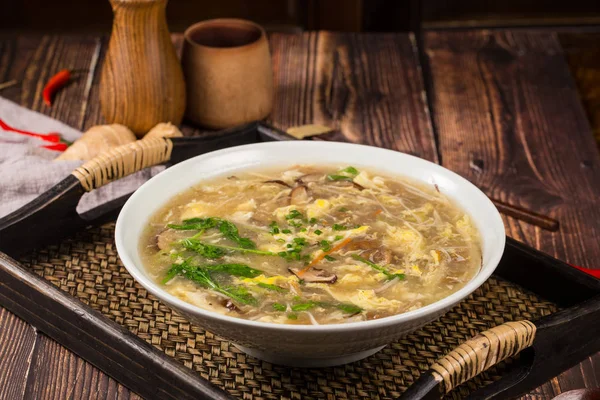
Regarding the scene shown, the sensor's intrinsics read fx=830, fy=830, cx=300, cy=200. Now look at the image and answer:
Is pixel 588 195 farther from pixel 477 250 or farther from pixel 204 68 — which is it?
pixel 204 68

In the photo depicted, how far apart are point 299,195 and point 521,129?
1553mm

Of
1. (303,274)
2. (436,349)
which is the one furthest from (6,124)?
(436,349)

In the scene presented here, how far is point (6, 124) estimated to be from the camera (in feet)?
11.4

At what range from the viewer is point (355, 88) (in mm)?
3953

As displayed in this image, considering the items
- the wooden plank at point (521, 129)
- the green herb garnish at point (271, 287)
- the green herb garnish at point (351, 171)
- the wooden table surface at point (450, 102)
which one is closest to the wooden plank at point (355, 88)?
the wooden table surface at point (450, 102)

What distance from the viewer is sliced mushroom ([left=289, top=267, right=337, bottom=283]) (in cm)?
201

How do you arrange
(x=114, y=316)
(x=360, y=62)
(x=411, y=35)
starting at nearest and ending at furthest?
(x=114, y=316)
(x=360, y=62)
(x=411, y=35)

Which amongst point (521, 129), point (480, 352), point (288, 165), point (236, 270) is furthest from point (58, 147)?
point (480, 352)

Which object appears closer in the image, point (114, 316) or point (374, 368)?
point (374, 368)

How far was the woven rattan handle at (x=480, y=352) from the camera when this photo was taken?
1792mm

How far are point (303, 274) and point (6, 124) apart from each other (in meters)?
1.97

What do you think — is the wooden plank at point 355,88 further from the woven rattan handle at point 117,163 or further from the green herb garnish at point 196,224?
the green herb garnish at point 196,224

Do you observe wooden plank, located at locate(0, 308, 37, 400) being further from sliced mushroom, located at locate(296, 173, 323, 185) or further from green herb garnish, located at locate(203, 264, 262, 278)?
sliced mushroom, located at locate(296, 173, 323, 185)

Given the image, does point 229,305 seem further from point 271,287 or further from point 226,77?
point 226,77
